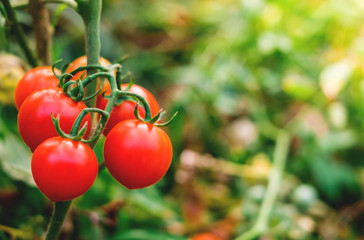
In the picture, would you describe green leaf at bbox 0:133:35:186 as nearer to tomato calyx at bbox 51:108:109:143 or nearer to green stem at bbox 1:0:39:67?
green stem at bbox 1:0:39:67

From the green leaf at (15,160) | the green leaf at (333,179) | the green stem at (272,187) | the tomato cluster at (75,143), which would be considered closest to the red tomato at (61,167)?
the tomato cluster at (75,143)

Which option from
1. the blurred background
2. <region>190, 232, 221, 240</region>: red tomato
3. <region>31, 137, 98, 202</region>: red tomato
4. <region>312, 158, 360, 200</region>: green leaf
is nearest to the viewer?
<region>31, 137, 98, 202</region>: red tomato

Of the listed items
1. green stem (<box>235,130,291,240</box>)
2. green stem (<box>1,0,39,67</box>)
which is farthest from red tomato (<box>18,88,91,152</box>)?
green stem (<box>235,130,291,240</box>)

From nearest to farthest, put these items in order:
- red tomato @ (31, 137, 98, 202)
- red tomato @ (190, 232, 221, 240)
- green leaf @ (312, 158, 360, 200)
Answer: red tomato @ (31, 137, 98, 202)
red tomato @ (190, 232, 221, 240)
green leaf @ (312, 158, 360, 200)

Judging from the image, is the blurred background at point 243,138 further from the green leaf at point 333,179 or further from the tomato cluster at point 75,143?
the tomato cluster at point 75,143

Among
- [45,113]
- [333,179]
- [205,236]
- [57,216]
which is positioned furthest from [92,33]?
[333,179]
